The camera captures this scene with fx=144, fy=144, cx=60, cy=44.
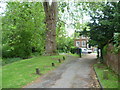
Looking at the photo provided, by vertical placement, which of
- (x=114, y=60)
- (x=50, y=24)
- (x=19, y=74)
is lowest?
(x=19, y=74)

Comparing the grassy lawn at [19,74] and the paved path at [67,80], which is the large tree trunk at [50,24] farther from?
the paved path at [67,80]

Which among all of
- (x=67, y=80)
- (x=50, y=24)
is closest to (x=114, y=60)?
(x=67, y=80)

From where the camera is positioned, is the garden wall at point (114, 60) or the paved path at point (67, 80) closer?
the paved path at point (67, 80)

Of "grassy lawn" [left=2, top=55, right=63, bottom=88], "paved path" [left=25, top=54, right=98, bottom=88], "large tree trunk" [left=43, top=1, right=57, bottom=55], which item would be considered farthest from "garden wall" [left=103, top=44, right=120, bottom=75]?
"large tree trunk" [left=43, top=1, right=57, bottom=55]

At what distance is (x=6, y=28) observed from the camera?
9047 mm

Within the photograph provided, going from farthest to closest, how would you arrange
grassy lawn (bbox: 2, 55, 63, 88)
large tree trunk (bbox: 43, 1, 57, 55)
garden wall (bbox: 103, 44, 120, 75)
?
large tree trunk (bbox: 43, 1, 57, 55)
garden wall (bbox: 103, 44, 120, 75)
grassy lawn (bbox: 2, 55, 63, 88)

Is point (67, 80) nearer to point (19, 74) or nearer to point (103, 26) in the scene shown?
point (19, 74)

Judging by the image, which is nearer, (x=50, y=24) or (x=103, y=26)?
(x=103, y=26)

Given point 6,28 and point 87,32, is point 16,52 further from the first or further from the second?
point 6,28

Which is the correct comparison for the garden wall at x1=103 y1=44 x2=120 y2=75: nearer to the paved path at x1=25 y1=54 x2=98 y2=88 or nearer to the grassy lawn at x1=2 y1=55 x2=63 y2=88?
the paved path at x1=25 y1=54 x2=98 y2=88

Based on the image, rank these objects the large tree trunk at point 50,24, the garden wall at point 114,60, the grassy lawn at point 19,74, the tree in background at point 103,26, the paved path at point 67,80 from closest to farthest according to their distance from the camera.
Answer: the paved path at point 67,80 < the grassy lawn at point 19,74 < the garden wall at point 114,60 < the tree in background at point 103,26 < the large tree trunk at point 50,24

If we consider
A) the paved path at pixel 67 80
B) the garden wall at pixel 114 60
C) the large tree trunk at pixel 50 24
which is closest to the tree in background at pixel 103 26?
the garden wall at pixel 114 60

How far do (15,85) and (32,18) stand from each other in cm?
469

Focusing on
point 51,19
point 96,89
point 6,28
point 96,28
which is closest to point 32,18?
point 6,28
